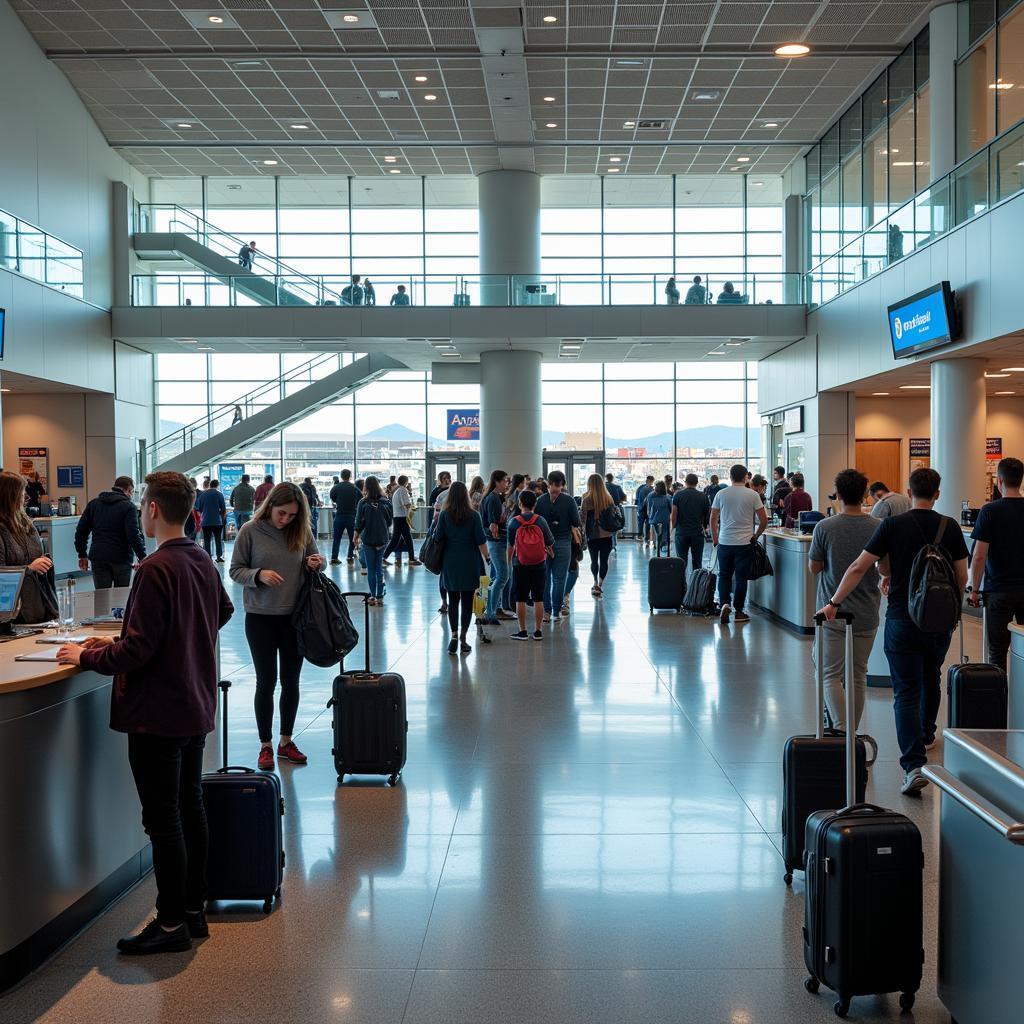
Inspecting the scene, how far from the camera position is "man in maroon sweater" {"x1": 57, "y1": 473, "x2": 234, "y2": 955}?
12.6ft

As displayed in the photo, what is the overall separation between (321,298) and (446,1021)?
2163 centimetres

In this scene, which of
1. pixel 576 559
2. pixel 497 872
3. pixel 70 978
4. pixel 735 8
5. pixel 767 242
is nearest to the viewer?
pixel 70 978

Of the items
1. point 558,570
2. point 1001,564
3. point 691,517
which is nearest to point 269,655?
point 1001,564

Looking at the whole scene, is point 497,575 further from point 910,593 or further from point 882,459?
point 882,459

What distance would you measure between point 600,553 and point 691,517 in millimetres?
1719

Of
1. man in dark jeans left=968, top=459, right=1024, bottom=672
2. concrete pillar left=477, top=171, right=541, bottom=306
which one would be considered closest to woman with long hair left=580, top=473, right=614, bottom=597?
man in dark jeans left=968, top=459, right=1024, bottom=672

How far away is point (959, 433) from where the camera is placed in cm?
1559

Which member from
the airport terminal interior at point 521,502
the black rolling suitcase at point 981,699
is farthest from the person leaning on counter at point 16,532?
the black rolling suitcase at point 981,699

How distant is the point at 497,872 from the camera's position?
4.79 m

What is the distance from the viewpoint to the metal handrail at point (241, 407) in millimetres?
27344

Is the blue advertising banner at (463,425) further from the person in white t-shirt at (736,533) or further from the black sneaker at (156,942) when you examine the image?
the black sneaker at (156,942)

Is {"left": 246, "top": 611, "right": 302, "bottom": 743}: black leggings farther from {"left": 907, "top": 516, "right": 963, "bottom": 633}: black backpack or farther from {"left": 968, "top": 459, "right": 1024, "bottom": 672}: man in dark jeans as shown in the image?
{"left": 968, "top": 459, "right": 1024, "bottom": 672}: man in dark jeans

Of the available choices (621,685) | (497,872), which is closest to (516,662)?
(621,685)

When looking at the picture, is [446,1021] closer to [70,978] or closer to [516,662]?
[70,978]
